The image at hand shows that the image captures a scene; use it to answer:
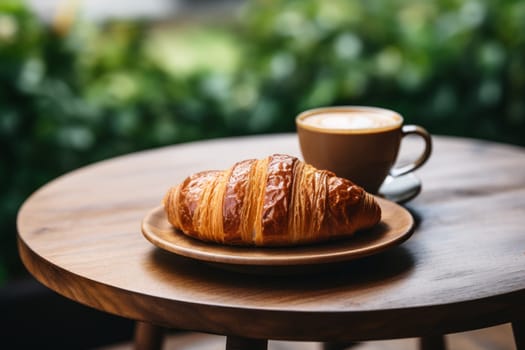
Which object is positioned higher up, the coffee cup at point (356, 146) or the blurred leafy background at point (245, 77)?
the coffee cup at point (356, 146)

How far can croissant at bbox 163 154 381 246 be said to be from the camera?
770 millimetres

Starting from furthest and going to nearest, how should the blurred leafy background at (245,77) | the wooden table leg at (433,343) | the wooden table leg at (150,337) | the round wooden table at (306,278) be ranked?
the blurred leafy background at (245,77) → the wooden table leg at (433,343) → the wooden table leg at (150,337) → the round wooden table at (306,278)

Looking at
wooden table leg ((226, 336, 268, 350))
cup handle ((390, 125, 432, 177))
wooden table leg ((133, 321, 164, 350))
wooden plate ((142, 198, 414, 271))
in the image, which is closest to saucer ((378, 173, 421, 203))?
cup handle ((390, 125, 432, 177))

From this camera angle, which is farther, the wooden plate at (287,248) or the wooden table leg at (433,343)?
the wooden table leg at (433,343)

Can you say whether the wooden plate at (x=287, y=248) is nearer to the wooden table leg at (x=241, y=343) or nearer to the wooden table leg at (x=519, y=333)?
the wooden table leg at (x=241, y=343)

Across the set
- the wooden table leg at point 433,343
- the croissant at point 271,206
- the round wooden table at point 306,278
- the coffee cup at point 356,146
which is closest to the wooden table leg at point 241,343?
the round wooden table at point 306,278

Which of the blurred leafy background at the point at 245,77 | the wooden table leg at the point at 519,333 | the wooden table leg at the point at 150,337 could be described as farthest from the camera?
the blurred leafy background at the point at 245,77

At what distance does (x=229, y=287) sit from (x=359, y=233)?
0.18 m

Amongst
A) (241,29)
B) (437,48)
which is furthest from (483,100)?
(241,29)

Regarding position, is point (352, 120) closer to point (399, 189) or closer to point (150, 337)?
point (399, 189)

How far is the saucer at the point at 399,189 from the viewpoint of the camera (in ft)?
3.39

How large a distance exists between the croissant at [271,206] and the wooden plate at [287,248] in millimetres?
11

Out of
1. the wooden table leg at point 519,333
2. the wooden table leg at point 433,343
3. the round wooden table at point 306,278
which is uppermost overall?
the round wooden table at point 306,278

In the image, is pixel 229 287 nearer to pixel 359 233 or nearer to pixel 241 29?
pixel 359 233
